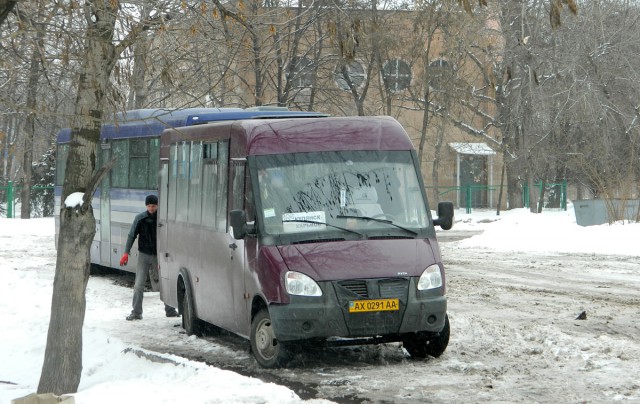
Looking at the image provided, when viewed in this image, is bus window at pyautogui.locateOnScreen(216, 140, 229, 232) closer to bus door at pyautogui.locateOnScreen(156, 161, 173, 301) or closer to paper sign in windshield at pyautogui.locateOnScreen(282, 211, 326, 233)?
paper sign in windshield at pyautogui.locateOnScreen(282, 211, 326, 233)

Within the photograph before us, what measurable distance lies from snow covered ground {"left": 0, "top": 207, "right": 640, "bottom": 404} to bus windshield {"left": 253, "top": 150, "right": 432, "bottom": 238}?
1412 millimetres

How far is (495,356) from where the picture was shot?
11.6m

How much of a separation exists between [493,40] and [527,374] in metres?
34.3

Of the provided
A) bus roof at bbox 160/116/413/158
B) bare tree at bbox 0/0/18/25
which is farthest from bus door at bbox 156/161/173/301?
bare tree at bbox 0/0/18/25

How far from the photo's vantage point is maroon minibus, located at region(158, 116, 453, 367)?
11.0 m

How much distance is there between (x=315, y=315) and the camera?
1090cm

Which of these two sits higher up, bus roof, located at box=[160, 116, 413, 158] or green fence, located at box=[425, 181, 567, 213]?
bus roof, located at box=[160, 116, 413, 158]

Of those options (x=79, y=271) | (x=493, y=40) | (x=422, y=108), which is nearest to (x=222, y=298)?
(x=79, y=271)

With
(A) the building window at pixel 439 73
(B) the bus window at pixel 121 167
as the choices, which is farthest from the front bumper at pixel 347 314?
(A) the building window at pixel 439 73

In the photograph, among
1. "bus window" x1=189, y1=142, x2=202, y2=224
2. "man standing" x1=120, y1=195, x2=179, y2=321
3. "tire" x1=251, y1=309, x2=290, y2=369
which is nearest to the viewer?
"tire" x1=251, y1=309, x2=290, y2=369

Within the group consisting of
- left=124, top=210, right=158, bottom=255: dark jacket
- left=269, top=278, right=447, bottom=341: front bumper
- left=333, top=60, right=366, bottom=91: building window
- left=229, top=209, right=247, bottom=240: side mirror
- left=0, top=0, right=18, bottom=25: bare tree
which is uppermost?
left=333, top=60, right=366, bottom=91: building window

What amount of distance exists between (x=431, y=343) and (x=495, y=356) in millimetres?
631

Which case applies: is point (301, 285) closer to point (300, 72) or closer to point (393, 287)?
point (393, 287)

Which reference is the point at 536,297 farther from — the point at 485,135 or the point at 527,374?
the point at 485,135
